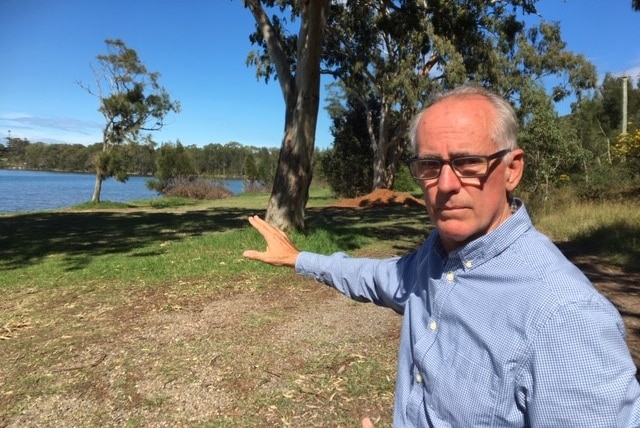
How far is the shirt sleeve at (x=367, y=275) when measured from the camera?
187 cm

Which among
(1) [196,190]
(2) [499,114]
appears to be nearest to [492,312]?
(2) [499,114]

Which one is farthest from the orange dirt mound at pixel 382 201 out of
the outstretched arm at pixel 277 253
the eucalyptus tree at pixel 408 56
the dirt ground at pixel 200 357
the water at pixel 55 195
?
the outstretched arm at pixel 277 253

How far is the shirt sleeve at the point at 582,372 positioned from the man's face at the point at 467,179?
36 centimetres

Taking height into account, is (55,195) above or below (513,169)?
below

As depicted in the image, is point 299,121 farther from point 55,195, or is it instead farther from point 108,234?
point 55,195

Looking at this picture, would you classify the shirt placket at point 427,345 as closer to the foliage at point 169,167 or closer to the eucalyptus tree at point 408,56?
the eucalyptus tree at point 408,56

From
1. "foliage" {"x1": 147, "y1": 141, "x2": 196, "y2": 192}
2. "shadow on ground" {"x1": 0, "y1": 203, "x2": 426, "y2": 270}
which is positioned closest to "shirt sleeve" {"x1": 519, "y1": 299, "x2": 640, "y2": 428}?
"shadow on ground" {"x1": 0, "y1": 203, "x2": 426, "y2": 270}

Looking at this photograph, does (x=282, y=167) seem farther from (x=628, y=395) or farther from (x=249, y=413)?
(x=628, y=395)

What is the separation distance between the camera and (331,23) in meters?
23.2

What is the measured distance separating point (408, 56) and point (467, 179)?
2324 centimetres

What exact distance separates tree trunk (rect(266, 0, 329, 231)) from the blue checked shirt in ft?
26.9

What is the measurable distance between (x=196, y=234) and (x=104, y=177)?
18309 mm

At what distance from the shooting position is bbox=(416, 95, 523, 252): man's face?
4.52ft

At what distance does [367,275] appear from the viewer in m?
2.02
